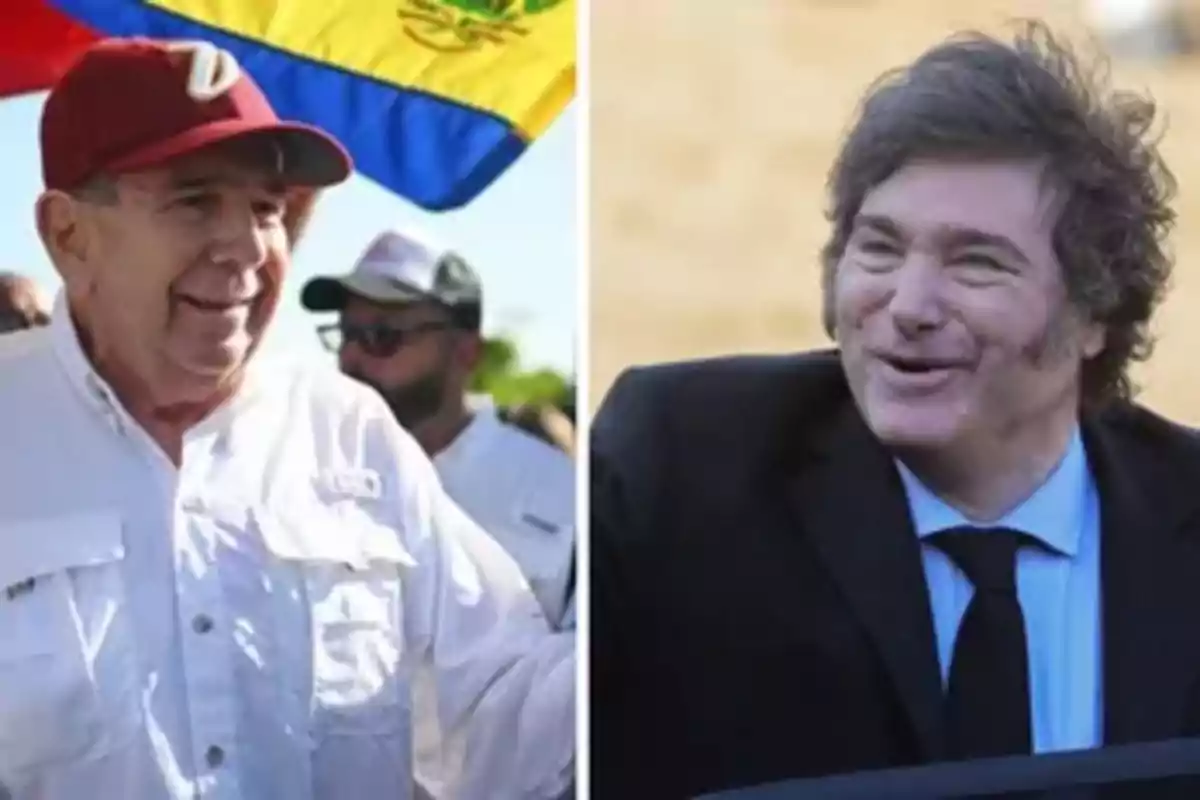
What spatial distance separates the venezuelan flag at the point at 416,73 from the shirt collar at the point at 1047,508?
2.42 feet

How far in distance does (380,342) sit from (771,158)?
1.90ft

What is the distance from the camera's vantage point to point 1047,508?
3066 mm

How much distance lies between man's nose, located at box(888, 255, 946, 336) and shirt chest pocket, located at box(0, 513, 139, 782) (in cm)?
110

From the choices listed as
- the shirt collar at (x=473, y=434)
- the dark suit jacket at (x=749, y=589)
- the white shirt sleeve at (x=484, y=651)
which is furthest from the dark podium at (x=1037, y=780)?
the shirt collar at (x=473, y=434)

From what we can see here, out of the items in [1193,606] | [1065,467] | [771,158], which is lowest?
[1193,606]

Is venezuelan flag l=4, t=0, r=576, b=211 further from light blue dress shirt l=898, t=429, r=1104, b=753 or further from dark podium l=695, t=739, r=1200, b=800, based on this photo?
dark podium l=695, t=739, r=1200, b=800

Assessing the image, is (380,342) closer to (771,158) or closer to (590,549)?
(590,549)

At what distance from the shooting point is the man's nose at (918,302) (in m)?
2.94

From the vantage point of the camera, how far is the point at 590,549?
2869mm

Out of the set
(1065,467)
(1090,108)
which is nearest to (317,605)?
(1065,467)

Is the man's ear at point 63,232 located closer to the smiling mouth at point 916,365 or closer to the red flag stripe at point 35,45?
the red flag stripe at point 35,45

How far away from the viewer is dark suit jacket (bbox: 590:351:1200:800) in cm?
289

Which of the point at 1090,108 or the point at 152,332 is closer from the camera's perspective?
the point at 152,332

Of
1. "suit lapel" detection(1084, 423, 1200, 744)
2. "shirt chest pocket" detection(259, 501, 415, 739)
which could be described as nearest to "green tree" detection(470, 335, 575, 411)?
"shirt chest pocket" detection(259, 501, 415, 739)
